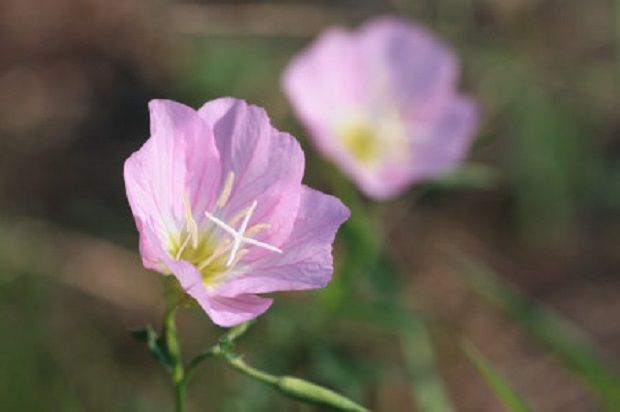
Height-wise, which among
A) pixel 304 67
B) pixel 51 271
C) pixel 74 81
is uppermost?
pixel 304 67

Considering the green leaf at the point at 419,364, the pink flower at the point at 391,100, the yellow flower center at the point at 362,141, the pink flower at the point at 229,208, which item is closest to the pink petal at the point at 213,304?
the pink flower at the point at 229,208

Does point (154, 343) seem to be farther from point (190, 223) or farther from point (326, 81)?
point (326, 81)

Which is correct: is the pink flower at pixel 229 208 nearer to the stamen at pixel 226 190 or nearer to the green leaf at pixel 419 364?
the stamen at pixel 226 190

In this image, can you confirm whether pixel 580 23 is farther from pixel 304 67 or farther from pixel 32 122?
pixel 32 122

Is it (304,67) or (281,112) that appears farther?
(281,112)

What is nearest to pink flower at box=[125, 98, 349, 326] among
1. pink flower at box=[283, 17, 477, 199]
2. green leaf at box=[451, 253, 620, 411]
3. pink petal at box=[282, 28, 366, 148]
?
green leaf at box=[451, 253, 620, 411]

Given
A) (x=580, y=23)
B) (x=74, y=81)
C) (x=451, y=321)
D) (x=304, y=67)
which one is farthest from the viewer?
(x=580, y=23)

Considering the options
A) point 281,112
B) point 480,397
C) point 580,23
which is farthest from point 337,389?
point 580,23

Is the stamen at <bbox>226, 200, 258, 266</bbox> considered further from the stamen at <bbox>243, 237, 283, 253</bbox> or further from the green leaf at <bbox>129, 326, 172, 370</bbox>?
the green leaf at <bbox>129, 326, 172, 370</bbox>
